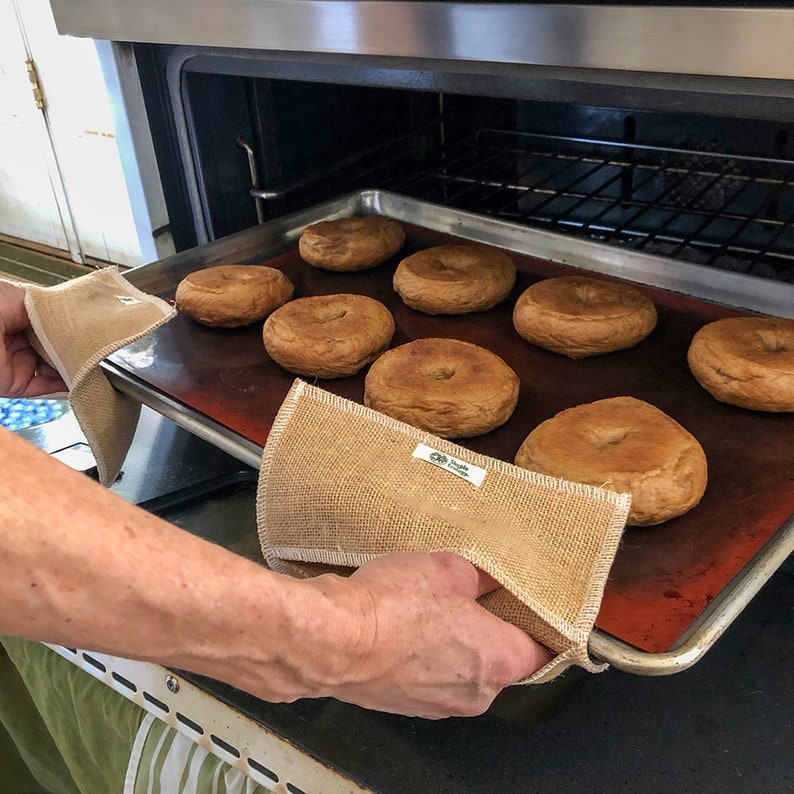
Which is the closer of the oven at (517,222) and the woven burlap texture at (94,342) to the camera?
the oven at (517,222)

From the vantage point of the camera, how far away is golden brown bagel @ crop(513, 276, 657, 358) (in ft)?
4.18

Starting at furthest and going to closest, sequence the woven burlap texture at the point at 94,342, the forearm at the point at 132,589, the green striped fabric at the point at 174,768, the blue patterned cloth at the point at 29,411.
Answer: the blue patterned cloth at the point at 29,411, the woven burlap texture at the point at 94,342, the green striped fabric at the point at 174,768, the forearm at the point at 132,589

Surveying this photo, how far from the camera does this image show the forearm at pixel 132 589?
505 mm

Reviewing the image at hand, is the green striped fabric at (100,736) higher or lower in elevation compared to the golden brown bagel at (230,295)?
lower

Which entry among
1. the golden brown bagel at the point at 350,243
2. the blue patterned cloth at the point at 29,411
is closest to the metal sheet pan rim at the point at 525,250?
the golden brown bagel at the point at 350,243

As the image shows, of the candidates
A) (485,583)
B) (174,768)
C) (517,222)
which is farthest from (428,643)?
A: (517,222)

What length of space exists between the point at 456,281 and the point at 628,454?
0.55 meters

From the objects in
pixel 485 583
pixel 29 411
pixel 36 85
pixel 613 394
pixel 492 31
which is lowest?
pixel 29 411

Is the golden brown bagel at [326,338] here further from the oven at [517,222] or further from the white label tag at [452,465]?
the white label tag at [452,465]

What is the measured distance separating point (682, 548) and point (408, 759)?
0.40 metres

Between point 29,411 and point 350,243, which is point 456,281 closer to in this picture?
point 350,243

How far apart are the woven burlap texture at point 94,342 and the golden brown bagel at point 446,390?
39 cm

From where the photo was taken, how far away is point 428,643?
673 mm

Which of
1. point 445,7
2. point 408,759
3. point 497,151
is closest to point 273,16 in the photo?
point 445,7
